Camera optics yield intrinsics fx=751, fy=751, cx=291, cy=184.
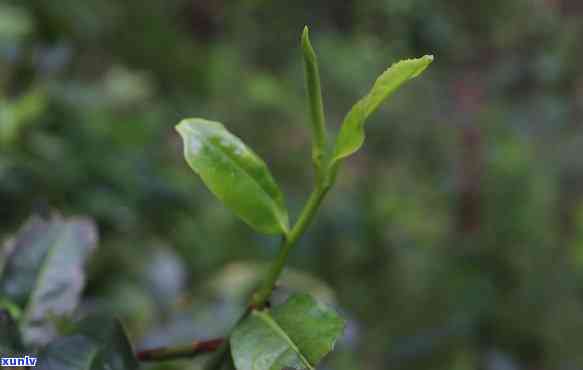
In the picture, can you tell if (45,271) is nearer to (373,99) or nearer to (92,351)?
(92,351)

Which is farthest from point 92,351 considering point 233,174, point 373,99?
point 373,99

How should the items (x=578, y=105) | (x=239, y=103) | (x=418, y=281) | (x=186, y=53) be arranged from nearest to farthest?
(x=418, y=281) → (x=578, y=105) → (x=239, y=103) → (x=186, y=53)

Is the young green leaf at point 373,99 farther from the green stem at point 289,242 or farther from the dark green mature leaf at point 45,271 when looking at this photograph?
the dark green mature leaf at point 45,271

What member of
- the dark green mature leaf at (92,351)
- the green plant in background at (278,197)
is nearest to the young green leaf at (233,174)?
the green plant in background at (278,197)

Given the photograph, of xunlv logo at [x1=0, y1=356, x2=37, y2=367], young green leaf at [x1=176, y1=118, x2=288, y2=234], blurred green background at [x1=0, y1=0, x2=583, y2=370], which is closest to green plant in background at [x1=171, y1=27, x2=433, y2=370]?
young green leaf at [x1=176, y1=118, x2=288, y2=234]

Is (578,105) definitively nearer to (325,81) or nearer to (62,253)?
(325,81)

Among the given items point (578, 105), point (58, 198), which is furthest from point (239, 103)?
point (58, 198)
